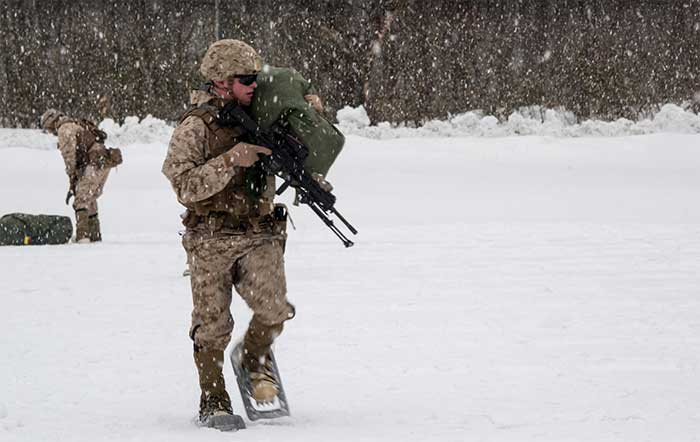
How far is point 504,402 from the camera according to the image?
501cm

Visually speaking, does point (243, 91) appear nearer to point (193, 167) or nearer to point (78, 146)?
point (193, 167)

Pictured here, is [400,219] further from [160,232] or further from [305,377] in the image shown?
[305,377]

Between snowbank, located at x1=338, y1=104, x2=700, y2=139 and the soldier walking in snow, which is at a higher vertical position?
the soldier walking in snow

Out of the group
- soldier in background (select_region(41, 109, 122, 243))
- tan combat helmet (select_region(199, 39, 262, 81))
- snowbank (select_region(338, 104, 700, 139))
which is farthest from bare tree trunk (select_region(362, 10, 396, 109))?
tan combat helmet (select_region(199, 39, 262, 81))

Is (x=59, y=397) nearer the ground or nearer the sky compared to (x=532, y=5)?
nearer the sky

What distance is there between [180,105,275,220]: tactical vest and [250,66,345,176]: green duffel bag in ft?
0.51

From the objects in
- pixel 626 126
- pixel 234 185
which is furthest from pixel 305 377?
pixel 626 126

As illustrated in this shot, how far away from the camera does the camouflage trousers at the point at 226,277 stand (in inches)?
181

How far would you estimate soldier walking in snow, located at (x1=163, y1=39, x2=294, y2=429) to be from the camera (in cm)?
444

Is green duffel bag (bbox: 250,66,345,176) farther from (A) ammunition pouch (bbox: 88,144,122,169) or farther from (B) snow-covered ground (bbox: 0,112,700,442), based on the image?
(A) ammunition pouch (bbox: 88,144,122,169)

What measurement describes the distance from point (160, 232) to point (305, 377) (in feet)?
27.7

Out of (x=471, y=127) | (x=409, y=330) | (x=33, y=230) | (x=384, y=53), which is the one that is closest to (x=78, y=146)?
(x=33, y=230)

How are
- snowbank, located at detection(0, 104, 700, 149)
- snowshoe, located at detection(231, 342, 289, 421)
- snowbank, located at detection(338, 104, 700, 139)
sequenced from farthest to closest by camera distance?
snowbank, located at detection(338, 104, 700, 139), snowbank, located at detection(0, 104, 700, 149), snowshoe, located at detection(231, 342, 289, 421)

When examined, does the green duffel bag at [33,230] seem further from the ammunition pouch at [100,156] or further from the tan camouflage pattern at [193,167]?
A: the tan camouflage pattern at [193,167]
